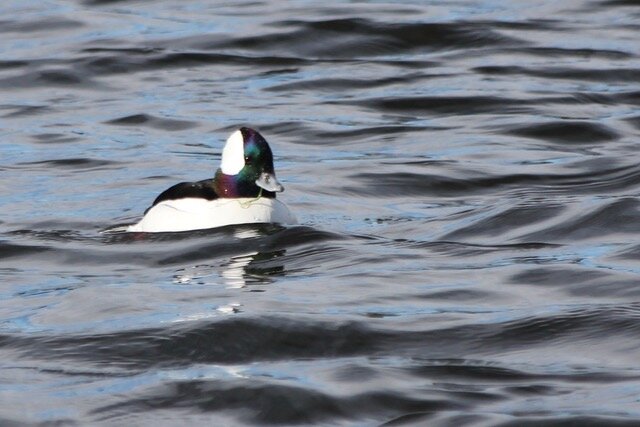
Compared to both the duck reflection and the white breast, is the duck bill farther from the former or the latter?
the duck reflection

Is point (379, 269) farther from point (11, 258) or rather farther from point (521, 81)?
point (521, 81)

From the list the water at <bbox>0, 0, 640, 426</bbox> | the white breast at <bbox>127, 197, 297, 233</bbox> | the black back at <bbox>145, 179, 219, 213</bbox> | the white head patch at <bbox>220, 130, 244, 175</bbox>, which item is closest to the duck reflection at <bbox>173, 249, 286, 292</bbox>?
the water at <bbox>0, 0, 640, 426</bbox>

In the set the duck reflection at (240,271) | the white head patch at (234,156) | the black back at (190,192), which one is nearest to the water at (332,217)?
the duck reflection at (240,271)

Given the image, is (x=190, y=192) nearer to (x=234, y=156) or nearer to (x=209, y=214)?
(x=209, y=214)

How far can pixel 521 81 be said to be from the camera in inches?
640

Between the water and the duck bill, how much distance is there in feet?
0.86

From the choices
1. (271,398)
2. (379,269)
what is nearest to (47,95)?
(379,269)

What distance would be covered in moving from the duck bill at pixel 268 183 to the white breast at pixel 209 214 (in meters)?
0.10

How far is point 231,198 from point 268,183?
25 cm

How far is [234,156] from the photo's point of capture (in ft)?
35.0

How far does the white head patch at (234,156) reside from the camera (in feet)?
34.9

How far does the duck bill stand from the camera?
1048cm

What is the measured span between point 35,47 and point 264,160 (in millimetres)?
8364

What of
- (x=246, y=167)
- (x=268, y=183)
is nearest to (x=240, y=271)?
(x=268, y=183)
